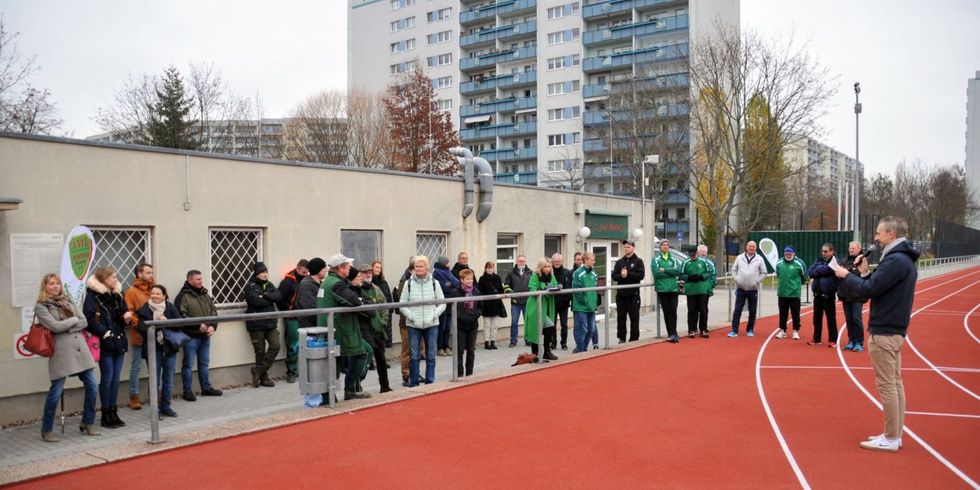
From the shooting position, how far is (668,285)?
47.8 feet

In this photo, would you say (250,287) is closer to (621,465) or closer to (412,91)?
(621,465)

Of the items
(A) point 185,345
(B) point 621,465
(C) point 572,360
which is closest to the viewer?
(B) point 621,465

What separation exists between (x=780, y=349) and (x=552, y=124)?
59.9 meters

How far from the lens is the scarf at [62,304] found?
25.2ft

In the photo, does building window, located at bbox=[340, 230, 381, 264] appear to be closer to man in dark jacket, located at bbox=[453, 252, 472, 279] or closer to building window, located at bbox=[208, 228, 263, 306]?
man in dark jacket, located at bbox=[453, 252, 472, 279]

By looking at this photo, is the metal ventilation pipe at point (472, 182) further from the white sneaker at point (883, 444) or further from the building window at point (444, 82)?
the building window at point (444, 82)

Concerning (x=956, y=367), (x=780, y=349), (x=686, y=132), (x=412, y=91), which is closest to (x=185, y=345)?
(x=780, y=349)

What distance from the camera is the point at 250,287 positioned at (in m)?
11.2

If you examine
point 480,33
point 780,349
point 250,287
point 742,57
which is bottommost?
point 780,349

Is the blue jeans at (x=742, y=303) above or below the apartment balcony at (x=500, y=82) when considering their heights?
below

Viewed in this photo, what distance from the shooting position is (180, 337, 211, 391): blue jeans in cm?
1016

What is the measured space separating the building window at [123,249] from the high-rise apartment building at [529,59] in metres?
49.5

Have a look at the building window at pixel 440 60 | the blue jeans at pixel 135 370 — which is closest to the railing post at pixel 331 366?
the blue jeans at pixel 135 370

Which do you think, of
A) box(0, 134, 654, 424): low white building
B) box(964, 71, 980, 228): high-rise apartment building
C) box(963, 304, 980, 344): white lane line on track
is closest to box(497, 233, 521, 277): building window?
box(0, 134, 654, 424): low white building
